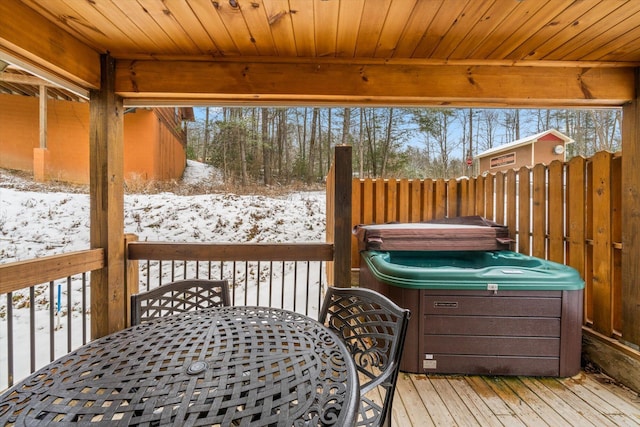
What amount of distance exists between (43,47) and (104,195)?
39.0 inches

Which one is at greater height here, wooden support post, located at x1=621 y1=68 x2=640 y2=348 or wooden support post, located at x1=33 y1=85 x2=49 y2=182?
wooden support post, located at x1=33 y1=85 x2=49 y2=182

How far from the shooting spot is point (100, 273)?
7.15 ft

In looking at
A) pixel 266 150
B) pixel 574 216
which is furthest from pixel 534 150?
pixel 266 150

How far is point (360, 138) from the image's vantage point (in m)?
9.48

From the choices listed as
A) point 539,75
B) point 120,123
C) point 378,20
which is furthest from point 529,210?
point 120,123

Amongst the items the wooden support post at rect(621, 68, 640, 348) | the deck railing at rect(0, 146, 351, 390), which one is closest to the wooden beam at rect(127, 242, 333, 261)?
the deck railing at rect(0, 146, 351, 390)

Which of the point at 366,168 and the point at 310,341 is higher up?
the point at 366,168

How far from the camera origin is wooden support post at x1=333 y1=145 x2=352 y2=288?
2.17 meters

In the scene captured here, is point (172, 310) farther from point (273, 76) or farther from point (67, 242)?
point (67, 242)

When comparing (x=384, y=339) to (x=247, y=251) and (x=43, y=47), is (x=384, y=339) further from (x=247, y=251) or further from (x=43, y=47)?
(x=43, y=47)

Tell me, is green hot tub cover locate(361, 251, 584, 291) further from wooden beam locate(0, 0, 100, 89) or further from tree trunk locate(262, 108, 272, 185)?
tree trunk locate(262, 108, 272, 185)

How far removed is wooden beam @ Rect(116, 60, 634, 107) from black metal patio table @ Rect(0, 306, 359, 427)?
1778 millimetres

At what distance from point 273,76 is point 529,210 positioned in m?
2.61

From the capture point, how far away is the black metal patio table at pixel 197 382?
0.68 m
